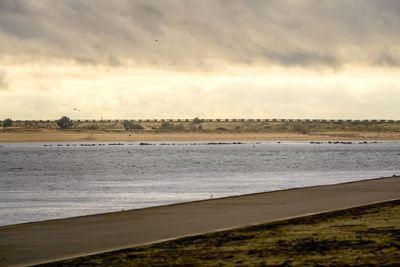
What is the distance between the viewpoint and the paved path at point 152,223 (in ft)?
59.7

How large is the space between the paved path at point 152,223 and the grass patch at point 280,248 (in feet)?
3.64

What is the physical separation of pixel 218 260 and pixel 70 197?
76.6ft

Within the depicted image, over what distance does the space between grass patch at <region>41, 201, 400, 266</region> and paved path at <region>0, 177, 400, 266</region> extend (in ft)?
3.64

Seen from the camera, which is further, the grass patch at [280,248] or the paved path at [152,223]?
the paved path at [152,223]

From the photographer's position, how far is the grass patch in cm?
1567

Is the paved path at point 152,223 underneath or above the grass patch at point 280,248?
underneath

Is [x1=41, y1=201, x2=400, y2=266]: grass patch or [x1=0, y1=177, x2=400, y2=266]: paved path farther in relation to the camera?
[x1=0, y1=177, x2=400, y2=266]: paved path

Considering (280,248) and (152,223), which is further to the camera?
Result: (152,223)

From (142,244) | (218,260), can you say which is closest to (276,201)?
(142,244)

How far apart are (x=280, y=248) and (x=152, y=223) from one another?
661 centimetres

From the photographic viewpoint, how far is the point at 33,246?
1858 centimetres

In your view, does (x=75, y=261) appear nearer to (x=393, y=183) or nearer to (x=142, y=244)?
(x=142, y=244)

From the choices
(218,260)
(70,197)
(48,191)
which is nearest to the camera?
(218,260)

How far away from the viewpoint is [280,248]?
17219mm
